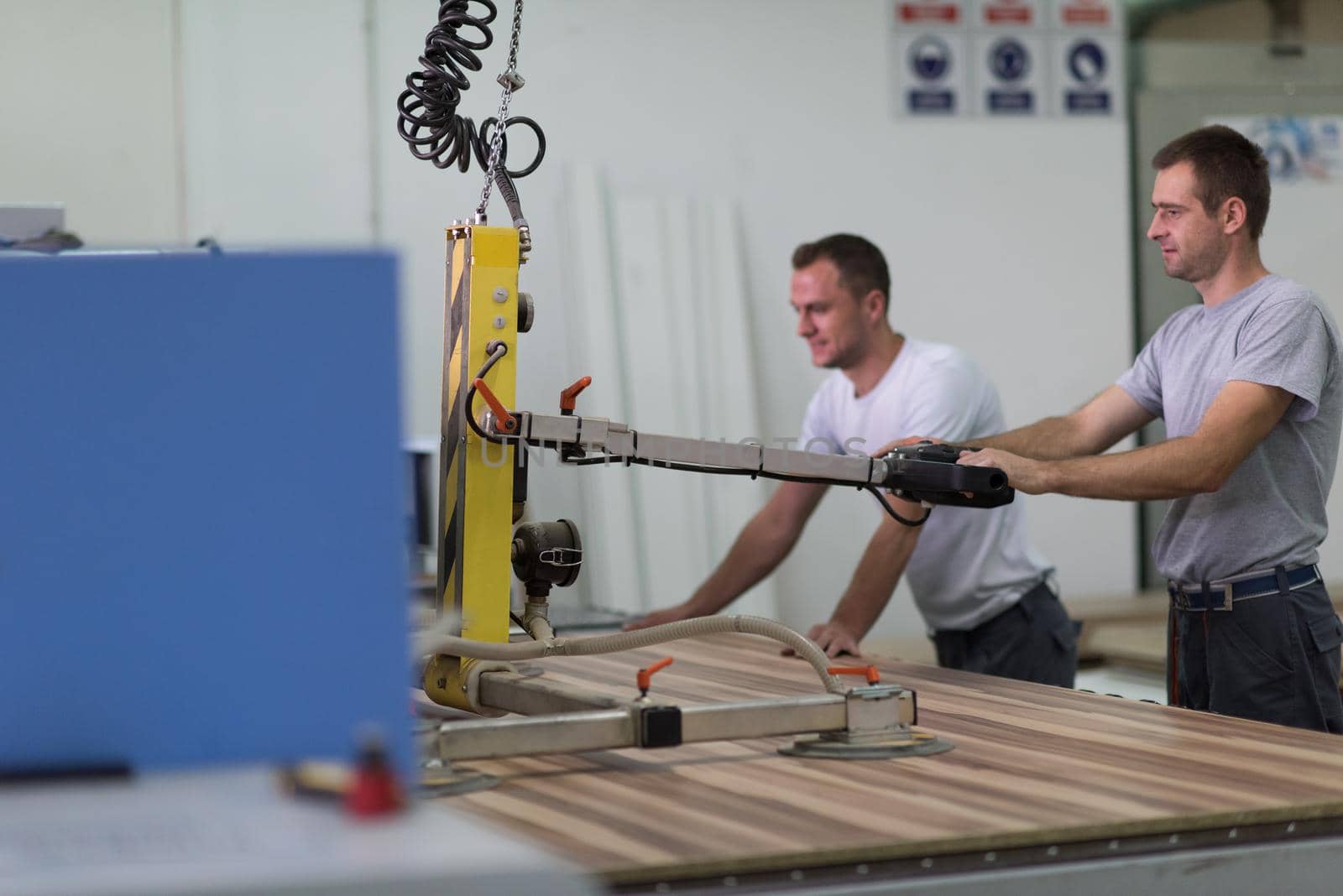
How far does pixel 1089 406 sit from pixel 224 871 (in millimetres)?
2229

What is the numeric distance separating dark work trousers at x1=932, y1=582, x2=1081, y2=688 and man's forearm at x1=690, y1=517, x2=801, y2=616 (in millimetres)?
459

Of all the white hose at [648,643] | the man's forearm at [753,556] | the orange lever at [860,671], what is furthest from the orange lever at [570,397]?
the man's forearm at [753,556]

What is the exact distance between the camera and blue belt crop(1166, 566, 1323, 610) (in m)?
2.59

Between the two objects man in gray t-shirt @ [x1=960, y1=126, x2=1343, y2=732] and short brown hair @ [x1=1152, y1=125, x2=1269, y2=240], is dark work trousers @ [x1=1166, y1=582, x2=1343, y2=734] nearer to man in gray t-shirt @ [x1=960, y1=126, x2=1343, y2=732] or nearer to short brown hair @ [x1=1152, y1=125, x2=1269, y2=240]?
man in gray t-shirt @ [x1=960, y1=126, x2=1343, y2=732]

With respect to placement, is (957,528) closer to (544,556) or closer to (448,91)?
(544,556)

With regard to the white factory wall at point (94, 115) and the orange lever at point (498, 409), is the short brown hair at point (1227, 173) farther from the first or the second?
the white factory wall at point (94, 115)

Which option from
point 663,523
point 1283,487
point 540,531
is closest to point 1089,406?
point 1283,487

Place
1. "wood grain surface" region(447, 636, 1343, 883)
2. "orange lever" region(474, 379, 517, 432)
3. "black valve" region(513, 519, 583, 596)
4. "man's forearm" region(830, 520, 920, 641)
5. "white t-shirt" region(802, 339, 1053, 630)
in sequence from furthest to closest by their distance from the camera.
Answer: "white t-shirt" region(802, 339, 1053, 630) < "man's forearm" region(830, 520, 920, 641) < "black valve" region(513, 519, 583, 596) < "orange lever" region(474, 379, 517, 432) < "wood grain surface" region(447, 636, 1343, 883)

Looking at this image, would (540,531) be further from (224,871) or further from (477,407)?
(224,871)

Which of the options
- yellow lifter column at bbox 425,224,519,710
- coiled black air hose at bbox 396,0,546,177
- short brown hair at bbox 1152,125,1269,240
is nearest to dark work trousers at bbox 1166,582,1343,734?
short brown hair at bbox 1152,125,1269,240

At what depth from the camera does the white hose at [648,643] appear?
1911 millimetres

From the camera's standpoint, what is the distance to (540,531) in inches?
86.1

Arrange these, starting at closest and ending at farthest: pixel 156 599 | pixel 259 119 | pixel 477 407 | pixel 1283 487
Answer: pixel 156 599, pixel 477 407, pixel 1283 487, pixel 259 119

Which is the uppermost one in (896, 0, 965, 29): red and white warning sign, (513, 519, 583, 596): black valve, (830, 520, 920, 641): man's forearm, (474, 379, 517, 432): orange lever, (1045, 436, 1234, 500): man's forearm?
(896, 0, 965, 29): red and white warning sign
